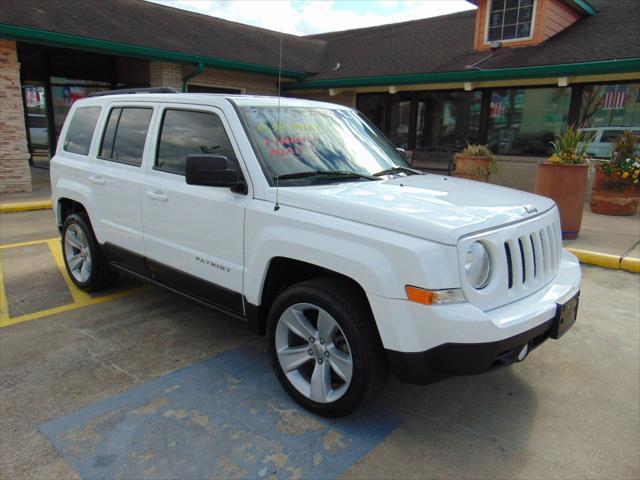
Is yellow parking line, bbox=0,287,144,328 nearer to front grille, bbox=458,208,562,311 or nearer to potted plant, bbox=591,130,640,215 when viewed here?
front grille, bbox=458,208,562,311

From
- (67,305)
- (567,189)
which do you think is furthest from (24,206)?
(567,189)

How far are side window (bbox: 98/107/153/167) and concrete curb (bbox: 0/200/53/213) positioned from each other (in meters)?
6.04

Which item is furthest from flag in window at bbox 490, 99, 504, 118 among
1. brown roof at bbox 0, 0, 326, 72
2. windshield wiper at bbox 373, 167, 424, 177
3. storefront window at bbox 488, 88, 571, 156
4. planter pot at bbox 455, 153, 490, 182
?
windshield wiper at bbox 373, 167, 424, 177

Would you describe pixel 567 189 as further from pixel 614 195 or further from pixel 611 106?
pixel 611 106

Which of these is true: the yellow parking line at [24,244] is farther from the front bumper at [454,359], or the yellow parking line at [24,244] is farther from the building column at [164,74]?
the building column at [164,74]

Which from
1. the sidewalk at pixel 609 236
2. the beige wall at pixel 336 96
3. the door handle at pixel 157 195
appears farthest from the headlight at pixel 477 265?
the beige wall at pixel 336 96

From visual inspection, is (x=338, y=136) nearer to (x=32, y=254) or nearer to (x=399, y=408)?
(x=399, y=408)

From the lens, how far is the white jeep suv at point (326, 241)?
95.1 inches

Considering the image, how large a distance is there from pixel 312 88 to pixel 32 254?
37.3 feet

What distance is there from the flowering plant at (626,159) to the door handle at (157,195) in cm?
877

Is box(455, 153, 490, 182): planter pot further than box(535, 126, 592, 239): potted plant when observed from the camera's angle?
Yes

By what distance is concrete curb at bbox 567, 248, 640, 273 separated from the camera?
6.13 m

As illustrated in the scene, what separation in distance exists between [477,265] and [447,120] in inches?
496

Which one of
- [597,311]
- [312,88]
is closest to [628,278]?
[597,311]
